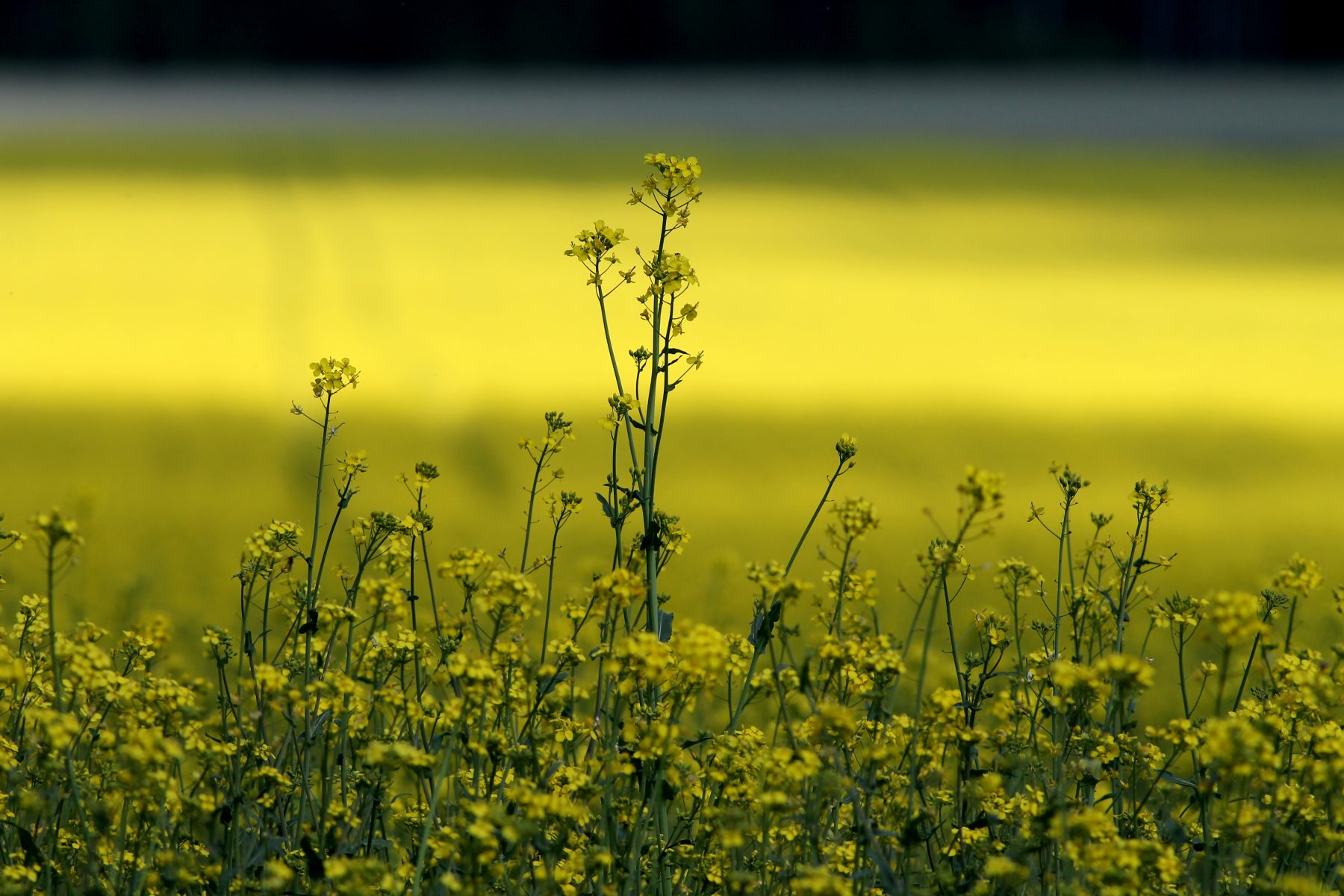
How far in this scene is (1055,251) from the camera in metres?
7.21

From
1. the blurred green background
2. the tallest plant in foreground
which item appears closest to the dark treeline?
the blurred green background

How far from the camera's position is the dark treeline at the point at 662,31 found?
13.0m

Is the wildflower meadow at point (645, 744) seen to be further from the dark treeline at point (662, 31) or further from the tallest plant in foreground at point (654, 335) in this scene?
the dark treeline at point (662, 31)

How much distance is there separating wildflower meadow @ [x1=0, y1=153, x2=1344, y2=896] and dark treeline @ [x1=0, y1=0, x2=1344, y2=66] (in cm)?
1148

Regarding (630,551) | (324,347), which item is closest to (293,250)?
(324,347)

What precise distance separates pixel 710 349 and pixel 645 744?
155 inches

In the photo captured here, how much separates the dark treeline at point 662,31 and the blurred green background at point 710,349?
3.79 m

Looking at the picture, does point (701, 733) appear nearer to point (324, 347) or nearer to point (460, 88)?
point (324, 347)

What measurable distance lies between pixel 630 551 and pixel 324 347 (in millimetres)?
3868

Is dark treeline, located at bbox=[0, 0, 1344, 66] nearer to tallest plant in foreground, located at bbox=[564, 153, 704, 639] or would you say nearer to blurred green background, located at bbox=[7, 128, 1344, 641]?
blurred green background, located at bbox=[7, 128, 1344, 641]

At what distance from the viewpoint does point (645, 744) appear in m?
1.68

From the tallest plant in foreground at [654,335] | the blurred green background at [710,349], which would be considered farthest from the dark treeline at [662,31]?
the tallest plant in foreground at [654,335]

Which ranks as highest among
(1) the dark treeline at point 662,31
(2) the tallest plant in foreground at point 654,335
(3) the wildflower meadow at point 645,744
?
(1) the dark treeline at point 662,31

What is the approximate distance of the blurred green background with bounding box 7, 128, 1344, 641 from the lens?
4.02 m
